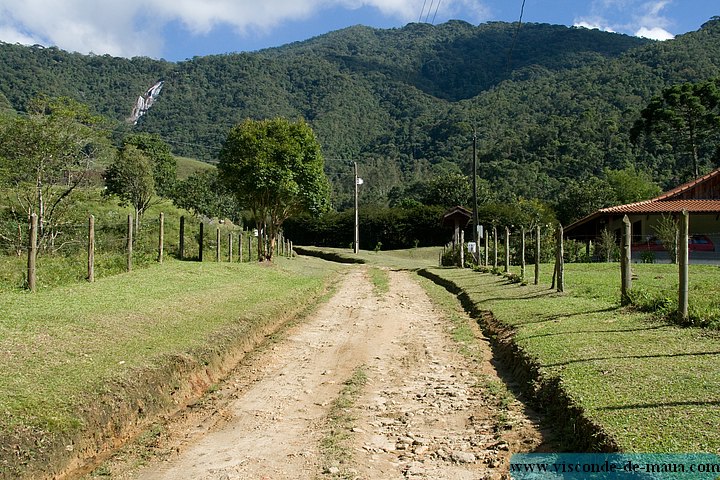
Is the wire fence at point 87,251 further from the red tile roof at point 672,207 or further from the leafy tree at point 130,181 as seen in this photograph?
the red tile roof at point 672,207

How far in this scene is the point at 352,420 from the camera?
6961mm

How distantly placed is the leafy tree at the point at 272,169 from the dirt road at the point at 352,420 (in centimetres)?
1990

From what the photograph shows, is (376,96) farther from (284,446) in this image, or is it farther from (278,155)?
(284,446)

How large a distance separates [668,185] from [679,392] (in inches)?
3015

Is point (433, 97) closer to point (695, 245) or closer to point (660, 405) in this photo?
point (695, 245)

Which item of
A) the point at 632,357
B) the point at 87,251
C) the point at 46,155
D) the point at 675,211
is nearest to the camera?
the point at 632,357

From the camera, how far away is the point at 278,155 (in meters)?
31.8

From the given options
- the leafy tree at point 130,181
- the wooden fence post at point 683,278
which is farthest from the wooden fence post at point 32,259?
the leafy tree at point 130,181

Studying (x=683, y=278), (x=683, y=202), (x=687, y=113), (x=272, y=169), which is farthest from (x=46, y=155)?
(x=687, y=113)

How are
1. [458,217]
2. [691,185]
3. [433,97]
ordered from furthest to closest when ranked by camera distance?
[433,97] < [458,217] < [691,185]

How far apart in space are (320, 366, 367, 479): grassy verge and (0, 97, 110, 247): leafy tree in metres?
17.3

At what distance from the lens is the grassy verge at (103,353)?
605cm

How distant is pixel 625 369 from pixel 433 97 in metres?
149

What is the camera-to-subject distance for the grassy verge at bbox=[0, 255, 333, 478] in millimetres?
6047
